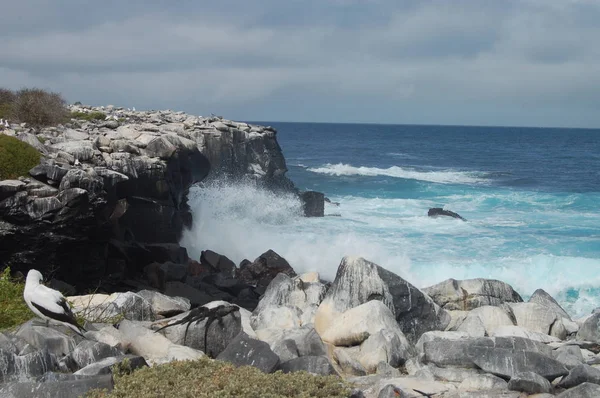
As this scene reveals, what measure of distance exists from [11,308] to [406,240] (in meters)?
23.4

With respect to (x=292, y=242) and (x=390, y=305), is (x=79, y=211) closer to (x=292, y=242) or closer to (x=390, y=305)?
(x=390, y=305)

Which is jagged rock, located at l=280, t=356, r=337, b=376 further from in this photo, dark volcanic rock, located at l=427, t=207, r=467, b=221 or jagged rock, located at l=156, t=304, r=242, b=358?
dark volcanic rock, located at l=427, t=207, r=467, b=221

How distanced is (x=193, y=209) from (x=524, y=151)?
247 ft

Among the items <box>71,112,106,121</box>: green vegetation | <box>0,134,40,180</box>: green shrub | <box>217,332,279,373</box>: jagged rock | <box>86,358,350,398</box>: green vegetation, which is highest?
<box>71,112,106,121</box>: green vegetation

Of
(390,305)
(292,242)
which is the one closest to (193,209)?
(292,242)

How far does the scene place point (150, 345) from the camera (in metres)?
10.7

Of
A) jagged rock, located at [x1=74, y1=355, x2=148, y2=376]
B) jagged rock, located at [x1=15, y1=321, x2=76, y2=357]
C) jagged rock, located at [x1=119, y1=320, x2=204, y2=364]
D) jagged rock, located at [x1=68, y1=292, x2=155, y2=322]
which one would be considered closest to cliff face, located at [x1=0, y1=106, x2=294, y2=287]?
jagged rock, located at [x1=68, y1=292, x2=155, y2=322]

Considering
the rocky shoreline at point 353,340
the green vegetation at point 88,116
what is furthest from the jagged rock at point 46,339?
the green vegetation at point 88,116

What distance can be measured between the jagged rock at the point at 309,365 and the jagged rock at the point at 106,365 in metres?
2.28

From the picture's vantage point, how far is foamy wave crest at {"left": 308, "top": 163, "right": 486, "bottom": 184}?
196 ft

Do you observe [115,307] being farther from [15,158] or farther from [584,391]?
[15,158]

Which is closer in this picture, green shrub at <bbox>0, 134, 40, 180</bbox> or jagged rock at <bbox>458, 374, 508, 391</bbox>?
jagged rock at <bbox>458, 374, 508, 391</bbox>

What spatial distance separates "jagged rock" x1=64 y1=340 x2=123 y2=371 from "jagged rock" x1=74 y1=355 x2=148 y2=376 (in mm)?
420

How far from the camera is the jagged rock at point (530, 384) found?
10.1 m
